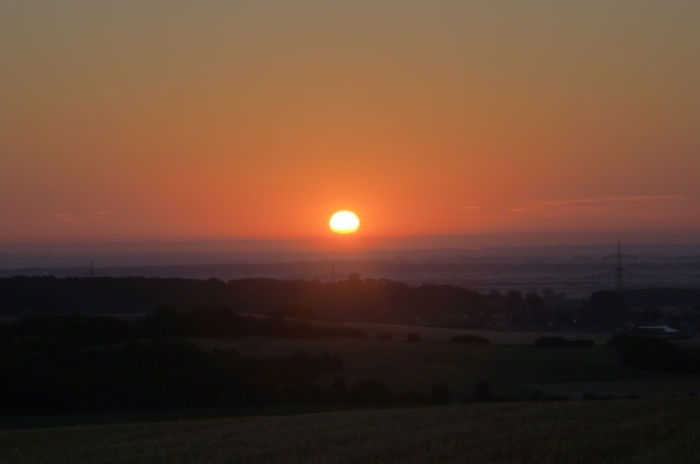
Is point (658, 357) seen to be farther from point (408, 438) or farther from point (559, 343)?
point (408, 438)

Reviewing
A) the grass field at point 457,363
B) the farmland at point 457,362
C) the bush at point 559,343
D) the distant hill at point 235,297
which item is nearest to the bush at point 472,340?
the farmland at point 457,362

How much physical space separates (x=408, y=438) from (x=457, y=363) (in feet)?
78.6

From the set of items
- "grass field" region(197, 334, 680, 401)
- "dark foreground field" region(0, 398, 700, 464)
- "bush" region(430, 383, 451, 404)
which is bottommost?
"grass field" region(197, 334, 680, 401)

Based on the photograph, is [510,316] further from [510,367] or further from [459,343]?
[510,367]

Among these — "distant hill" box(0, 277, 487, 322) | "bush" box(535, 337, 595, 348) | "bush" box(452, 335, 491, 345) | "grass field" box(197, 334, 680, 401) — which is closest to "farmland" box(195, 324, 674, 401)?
"grass field" box(197, 334, 680, 401)

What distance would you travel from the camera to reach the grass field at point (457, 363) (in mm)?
31094

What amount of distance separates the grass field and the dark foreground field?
35.7 feet

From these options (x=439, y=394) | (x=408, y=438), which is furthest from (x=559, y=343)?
(x=408, y=438)

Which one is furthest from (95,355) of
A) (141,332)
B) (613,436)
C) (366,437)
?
(613,436)

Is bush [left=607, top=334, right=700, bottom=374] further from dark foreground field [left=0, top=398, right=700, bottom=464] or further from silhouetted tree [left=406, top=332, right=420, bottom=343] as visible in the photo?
dark foreground field [left=0, top=398, right=700, bottom=464]

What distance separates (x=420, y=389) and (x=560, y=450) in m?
18.0

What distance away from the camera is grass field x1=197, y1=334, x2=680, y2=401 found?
1224 inches

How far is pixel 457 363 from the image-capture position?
3647 centimetres

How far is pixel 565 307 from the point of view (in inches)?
3196
